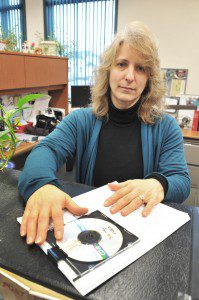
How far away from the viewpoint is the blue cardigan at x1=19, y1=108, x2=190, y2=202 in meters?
0.90

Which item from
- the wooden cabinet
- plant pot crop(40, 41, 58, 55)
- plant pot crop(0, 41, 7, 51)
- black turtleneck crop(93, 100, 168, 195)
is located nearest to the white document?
black turtleneck crop(93, 100, 168, 195)

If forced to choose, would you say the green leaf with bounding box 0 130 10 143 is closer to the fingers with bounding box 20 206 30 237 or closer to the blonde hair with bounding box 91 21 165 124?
the fingers with bounding box 20 206 30 237

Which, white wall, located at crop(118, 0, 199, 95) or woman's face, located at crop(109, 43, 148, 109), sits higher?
white wall, located at crop(118, 0, 199, 95)

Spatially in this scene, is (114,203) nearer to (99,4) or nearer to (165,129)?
(165,129)

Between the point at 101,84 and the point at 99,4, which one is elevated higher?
the point at 99,4

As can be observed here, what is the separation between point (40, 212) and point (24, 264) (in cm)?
14

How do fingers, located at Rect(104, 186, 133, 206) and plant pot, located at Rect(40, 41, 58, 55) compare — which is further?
plant pot, located at Rect(40, 41, 58, 55)

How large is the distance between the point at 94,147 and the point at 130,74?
13.7 inches

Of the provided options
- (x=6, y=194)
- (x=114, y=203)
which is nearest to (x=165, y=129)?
(x=114, y=203)

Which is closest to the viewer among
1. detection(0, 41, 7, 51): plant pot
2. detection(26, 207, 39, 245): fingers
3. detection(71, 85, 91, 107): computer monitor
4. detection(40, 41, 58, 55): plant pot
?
detection(26, 207, 39, 245): fingers

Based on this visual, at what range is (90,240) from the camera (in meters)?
0.45

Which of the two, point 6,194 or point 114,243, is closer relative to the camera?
point 114,243

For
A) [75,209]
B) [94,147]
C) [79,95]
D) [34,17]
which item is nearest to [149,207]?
[75,209]

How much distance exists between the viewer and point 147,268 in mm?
413
